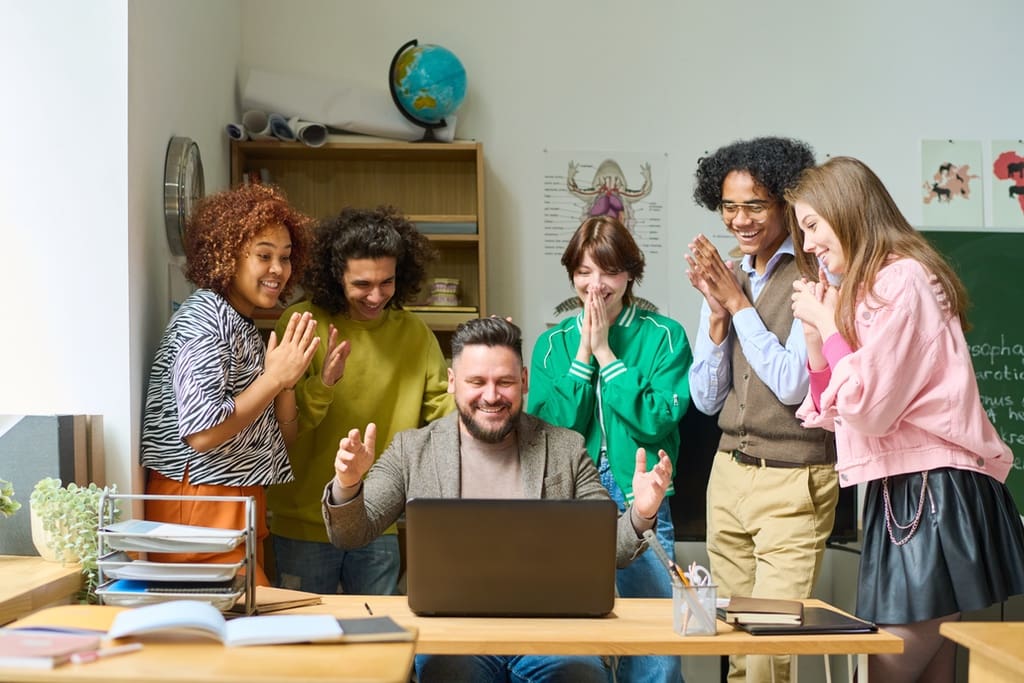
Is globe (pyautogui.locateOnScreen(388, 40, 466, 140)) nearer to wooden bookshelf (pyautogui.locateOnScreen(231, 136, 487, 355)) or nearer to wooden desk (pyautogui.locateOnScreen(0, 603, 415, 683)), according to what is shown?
wooden bookshelf (pyautogui.locateOnScreen(231, 136, 487, 355))

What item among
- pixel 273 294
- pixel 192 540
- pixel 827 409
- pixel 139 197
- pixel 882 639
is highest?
pixel 139 197

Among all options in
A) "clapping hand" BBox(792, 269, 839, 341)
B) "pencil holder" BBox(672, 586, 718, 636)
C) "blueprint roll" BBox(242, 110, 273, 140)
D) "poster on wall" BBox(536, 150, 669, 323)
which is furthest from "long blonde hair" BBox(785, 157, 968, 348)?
"blueprint roll" BBox(242, 110, 273, 140)

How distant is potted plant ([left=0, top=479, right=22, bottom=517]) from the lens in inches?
90.3

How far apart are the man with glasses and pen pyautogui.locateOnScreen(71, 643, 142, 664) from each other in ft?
5.31

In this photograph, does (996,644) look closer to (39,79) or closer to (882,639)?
(882,639)

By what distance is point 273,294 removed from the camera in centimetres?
264

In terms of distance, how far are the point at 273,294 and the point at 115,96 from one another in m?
0.60

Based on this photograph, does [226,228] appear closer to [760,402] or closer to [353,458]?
[353,458]

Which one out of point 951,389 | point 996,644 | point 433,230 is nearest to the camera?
point 996,644

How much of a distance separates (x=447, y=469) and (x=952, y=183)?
9.12ft

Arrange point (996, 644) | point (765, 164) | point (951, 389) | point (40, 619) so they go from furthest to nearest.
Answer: point (765, 164) → point (951, 389) → point (40, 619) → point (996, 644)

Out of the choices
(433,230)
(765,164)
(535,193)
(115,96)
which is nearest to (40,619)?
(115,96)

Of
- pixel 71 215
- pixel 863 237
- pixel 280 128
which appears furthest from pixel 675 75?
pixel 71 215

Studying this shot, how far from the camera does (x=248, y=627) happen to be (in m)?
1.54
